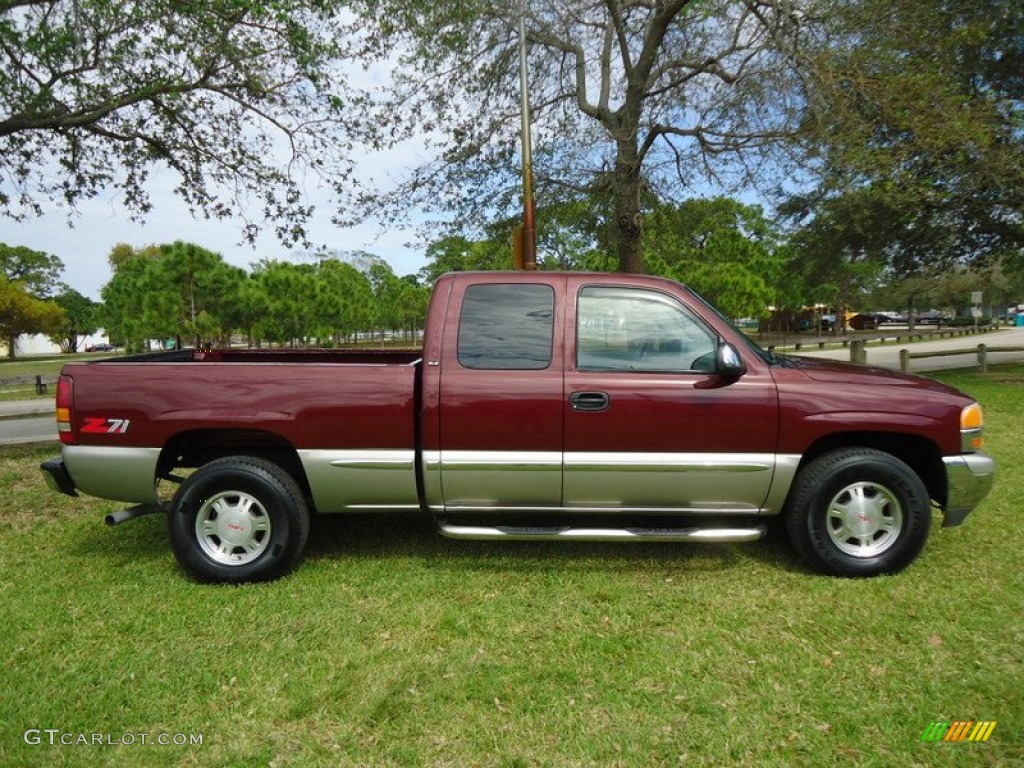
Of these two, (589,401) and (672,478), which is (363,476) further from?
(672,478)

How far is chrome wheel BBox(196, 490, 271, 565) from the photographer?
12.6 feet

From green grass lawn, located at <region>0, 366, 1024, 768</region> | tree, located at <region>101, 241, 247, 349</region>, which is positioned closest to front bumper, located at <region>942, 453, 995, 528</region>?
green grass lawn, located at <region>0, 366, 1024, 768</region>

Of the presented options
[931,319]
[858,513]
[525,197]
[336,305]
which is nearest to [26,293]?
[336,305]

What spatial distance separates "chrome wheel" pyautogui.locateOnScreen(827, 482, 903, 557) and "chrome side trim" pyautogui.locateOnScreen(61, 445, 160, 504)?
162 inches

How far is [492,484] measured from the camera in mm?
3770

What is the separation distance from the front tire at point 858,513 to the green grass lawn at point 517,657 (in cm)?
15

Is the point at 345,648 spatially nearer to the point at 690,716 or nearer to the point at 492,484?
the point at 492,484

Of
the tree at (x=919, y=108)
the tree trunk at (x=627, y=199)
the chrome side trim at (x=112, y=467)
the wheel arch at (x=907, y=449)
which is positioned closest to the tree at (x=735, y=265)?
the tree at (x=919, y=108)

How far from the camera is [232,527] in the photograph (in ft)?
12.7

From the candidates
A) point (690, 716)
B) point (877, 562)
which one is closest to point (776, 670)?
point (690, 716)

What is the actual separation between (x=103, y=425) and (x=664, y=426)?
3323 mm

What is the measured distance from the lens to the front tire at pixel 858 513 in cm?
371

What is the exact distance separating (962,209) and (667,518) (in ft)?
42.5

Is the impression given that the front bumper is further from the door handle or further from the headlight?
the door handle
